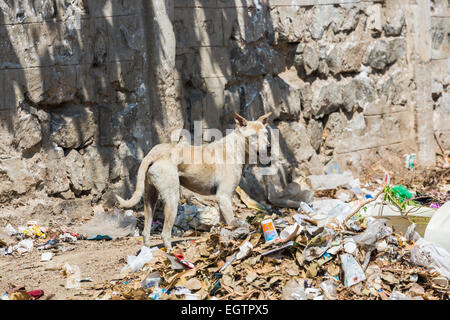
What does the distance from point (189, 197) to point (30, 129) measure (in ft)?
7.33

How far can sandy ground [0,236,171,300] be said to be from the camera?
483 cm

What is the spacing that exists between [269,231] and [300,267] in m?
0.45

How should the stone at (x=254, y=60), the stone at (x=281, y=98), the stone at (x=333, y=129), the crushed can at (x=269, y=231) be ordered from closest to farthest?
1. the crushed can at (x=269, y=231)
2. the stone at (x=254, y=60)
3. the stone at (x=281, y=98)
4. the stone at (x=333, y=129)

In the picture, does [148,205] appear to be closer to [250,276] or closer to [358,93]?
[250,276]

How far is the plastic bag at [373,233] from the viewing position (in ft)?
15.7

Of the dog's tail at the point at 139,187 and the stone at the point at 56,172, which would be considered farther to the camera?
the stone at the point at 56,172

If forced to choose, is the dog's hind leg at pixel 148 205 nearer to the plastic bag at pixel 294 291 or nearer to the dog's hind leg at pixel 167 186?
the dog's hind leg at pixel 167 186

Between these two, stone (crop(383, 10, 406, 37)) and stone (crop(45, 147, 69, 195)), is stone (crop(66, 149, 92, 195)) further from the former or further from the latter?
stone (crop(383, 10, 406, 37))

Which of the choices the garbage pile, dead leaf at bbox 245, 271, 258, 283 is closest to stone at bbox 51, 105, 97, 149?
the garbage pile

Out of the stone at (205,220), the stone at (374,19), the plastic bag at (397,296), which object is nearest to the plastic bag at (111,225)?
the stone at (205,220)

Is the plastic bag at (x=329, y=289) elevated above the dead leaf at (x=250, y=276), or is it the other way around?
the dead leaf at (x=250, y=276)

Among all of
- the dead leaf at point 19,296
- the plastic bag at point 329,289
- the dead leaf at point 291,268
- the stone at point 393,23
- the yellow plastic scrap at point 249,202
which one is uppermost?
the stone at point 393,23

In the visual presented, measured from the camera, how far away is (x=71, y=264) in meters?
5.48

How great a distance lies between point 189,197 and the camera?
7.57 m
